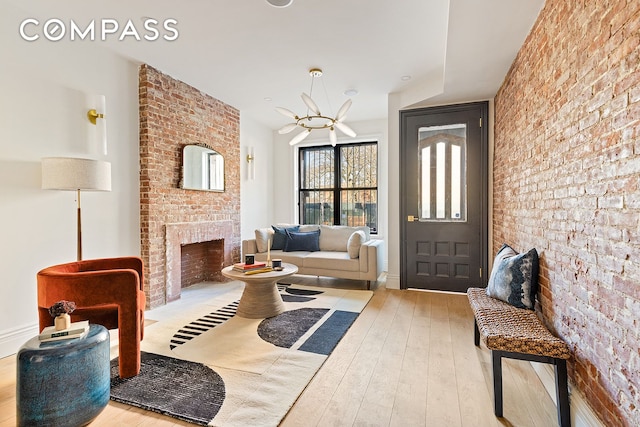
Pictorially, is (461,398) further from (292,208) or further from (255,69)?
(292,208)

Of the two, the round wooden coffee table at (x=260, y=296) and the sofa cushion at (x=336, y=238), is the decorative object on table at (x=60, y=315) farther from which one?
the sofa cushion at (x=336, y=238)

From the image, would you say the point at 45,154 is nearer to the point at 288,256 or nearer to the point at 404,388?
the point at 288,256

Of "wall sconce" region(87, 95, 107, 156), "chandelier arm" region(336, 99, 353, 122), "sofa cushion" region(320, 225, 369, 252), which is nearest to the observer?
"wall sconce" region(87, 95, 107, 156)

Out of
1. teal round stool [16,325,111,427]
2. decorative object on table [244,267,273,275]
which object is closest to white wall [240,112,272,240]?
decorative object on table [244,267,273,275]

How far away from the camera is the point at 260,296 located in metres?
3.28

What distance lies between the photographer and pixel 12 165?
101 inches

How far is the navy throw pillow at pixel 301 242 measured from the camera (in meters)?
4.99

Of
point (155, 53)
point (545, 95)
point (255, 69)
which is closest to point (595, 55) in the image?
point (545, 95)

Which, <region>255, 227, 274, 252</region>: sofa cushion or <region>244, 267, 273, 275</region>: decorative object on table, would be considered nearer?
<region>244, 267, 273, 275</region>: decorative object on table

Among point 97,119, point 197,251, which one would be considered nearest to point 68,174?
point 97,119

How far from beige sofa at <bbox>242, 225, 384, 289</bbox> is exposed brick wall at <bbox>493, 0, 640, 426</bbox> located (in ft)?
7.25

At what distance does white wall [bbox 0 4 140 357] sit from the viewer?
2539 mm

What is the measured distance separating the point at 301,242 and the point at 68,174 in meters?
3.13

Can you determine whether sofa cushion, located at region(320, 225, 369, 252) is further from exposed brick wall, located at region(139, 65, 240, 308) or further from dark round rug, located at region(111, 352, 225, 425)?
dark round rug, located at region(111, 352, 225, 425)
